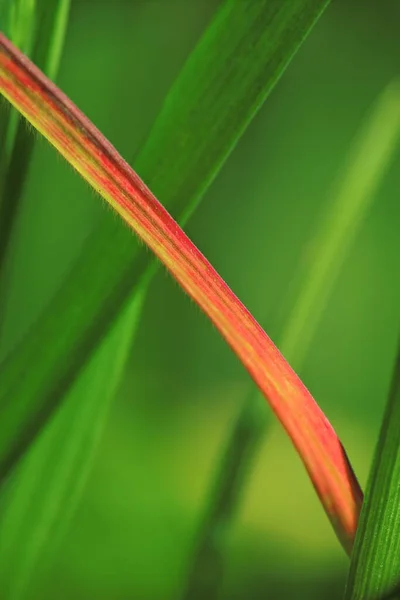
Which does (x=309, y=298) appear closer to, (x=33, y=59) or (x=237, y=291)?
(x=33, y=59)

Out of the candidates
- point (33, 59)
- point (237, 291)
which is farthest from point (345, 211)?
point (237, 291)

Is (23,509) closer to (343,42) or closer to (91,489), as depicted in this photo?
(91,489)

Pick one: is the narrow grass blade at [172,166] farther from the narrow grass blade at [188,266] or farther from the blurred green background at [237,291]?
the blurred green background at [237,291]

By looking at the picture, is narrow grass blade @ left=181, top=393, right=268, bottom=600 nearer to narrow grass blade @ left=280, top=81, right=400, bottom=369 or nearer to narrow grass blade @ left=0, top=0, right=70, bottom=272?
narrow grass blade @ left=280, top=81, right=400, bottom=369

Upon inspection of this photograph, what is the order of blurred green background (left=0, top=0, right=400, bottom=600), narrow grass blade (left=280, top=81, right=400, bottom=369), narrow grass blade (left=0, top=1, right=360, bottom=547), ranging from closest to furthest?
narrow grass blade (left=0, top=1, right=360, bottom=547)
narrow grass blade (left=280, top=81, right=400, bottom=369)
blurred green background (left=0, top=0, right=400, bottom=600)

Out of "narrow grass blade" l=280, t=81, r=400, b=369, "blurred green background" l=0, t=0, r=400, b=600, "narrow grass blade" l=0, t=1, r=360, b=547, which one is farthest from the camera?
"blurred green background" l=0, t=0, r=400, b=600

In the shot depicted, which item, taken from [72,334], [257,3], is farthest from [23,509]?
[257,3]

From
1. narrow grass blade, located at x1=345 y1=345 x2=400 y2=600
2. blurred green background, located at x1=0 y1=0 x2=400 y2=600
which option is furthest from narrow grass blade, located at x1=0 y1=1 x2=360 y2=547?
blurred green background, located at x1=0 y1=0 x2=400 y2=600
